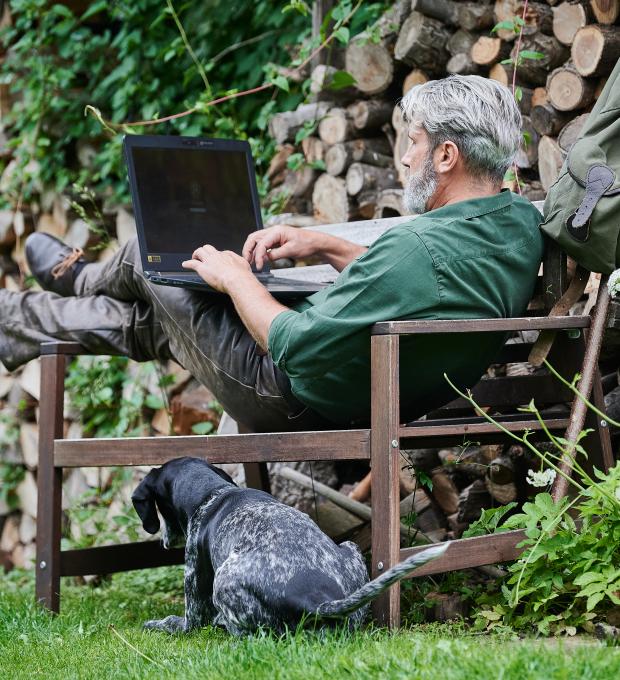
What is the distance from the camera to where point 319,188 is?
4.63 m

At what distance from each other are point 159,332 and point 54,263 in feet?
2.25

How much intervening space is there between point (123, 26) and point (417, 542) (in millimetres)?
3966

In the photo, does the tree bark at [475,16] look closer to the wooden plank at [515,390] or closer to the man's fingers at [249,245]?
the man's fingers at [249,245]

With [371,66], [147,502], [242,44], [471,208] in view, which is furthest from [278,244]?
[242,44]

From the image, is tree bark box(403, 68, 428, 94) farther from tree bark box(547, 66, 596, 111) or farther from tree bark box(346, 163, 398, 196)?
tree bark box(547, 66, 596, 111)

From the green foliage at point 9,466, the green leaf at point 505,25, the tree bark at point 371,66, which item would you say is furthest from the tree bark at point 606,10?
the green foliage at point 9,466

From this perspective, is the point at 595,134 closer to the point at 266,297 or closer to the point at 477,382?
the point at 477,382

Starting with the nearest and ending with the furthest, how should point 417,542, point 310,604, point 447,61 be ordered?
point 310,604
point 417,542
point 447,61

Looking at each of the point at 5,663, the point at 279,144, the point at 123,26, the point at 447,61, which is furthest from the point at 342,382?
the point at 123,26

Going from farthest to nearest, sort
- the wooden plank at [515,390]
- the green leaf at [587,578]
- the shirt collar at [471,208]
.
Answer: the wooden plank at [515,390] < the shirt collar at [471,208] < the green leaf at [587,578]

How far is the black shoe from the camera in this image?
4.08 meters

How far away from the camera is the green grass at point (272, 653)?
1885 millimetres

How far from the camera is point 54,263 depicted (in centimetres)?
411

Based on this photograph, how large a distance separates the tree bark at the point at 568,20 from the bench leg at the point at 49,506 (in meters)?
2.12
